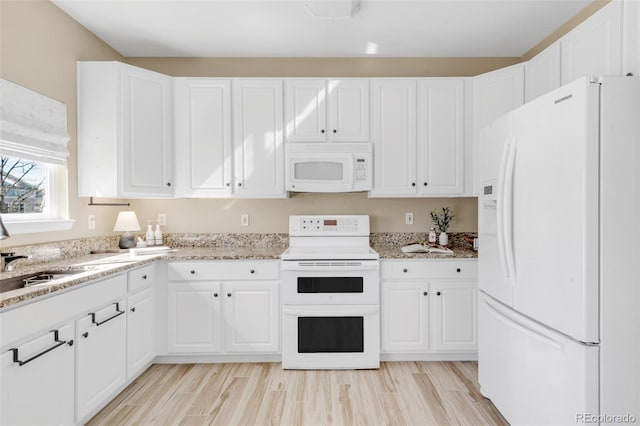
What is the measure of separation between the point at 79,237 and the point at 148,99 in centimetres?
122

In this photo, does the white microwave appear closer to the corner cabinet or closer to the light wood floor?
the corner cabinet

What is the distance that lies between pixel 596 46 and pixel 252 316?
9.53 ft

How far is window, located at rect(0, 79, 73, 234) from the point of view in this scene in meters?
2.08

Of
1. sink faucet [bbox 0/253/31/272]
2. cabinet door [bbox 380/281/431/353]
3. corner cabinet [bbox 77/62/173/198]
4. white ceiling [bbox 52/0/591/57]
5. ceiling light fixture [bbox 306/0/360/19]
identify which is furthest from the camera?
cabinet door [bbox 380/281/431/353]

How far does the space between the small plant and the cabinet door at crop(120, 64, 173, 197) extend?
7.92ft

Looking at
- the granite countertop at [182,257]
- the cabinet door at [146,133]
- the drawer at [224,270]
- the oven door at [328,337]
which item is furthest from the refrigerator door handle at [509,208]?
the cabinet door at [146,133]

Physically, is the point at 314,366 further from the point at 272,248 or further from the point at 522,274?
the point at 522,274

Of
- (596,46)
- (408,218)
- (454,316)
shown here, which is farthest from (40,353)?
(596,46)

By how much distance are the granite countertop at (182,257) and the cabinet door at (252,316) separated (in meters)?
0.25

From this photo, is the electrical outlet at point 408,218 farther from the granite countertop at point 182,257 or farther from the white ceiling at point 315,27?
the white ceiling at point 315,27

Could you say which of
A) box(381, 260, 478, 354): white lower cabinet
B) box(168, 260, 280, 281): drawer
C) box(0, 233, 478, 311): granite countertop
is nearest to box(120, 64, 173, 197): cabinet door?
box(0, 233, 478, 311): granite countertop

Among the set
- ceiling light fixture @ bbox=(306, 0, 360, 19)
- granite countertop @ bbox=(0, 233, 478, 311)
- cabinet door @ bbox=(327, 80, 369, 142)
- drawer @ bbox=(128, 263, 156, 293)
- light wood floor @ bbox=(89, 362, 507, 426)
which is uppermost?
ceiling light fixture @ bbox=(306, 0, 360, 19)

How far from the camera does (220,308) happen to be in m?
2.81

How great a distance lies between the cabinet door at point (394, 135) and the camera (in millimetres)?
3066
